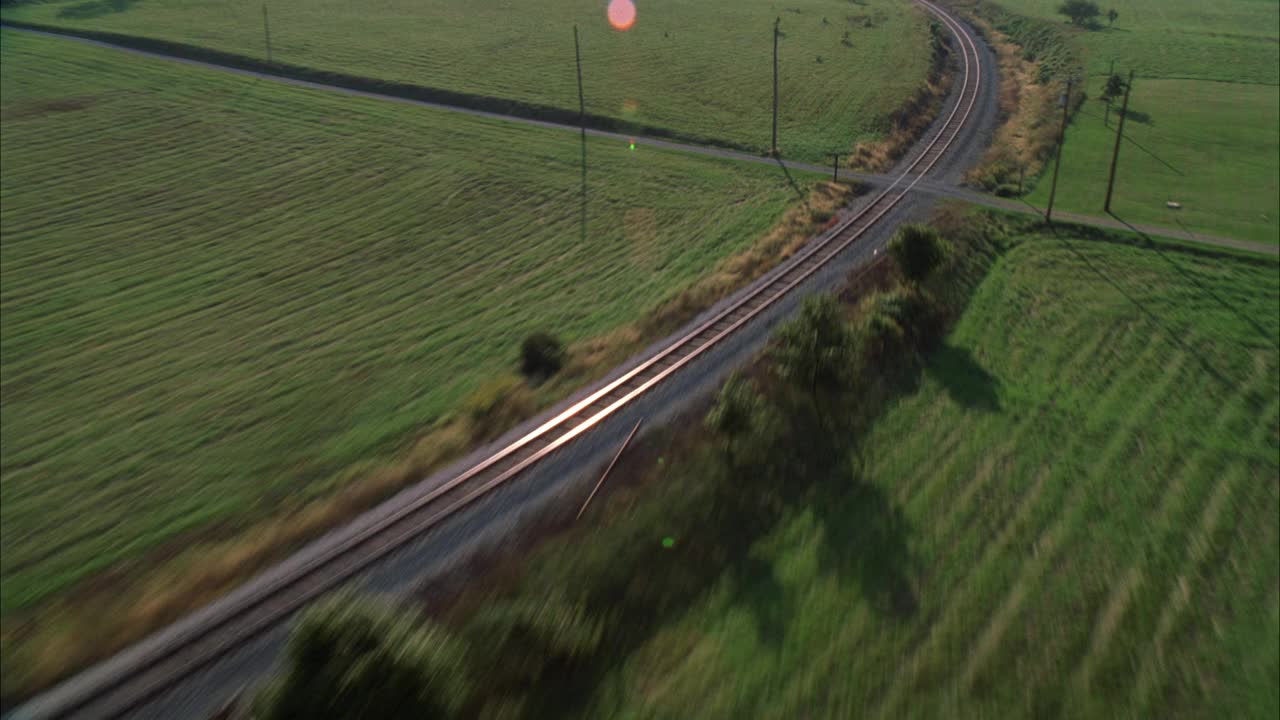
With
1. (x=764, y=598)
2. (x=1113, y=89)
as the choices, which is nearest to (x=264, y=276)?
(x=764, y=598)

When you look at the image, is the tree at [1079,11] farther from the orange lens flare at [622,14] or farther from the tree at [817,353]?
the tree at [817,353]

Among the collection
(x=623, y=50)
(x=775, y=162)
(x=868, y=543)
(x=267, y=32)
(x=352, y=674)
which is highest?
(x=267, y=32)

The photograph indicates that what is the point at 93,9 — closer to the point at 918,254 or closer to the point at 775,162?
the point at 775,162

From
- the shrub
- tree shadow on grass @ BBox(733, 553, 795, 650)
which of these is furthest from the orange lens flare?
tree shadow on grass @ BBox(733, 553, 795, 650)

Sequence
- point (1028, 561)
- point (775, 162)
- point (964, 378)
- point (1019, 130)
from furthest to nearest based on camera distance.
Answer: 1. point (1019, 130)
2. point (775, 162)
3. point (964, 378)
4. point (1028, 561)

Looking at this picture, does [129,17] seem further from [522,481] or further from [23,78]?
[522,481]

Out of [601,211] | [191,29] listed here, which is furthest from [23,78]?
[601,211]
